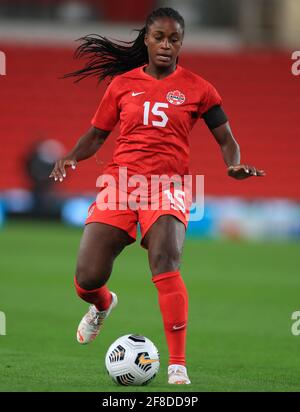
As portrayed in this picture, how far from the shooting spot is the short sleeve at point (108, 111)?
736 centimetres

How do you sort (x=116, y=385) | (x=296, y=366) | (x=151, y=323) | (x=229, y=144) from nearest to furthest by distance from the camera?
1. (x=116, y=385)
2. (x=229, y=144)
3. (x=296, y=366)
4. (x=151, y=323)

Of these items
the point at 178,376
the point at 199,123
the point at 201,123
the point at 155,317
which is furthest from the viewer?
the point at 201,123

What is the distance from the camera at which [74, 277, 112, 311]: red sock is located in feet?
24.6

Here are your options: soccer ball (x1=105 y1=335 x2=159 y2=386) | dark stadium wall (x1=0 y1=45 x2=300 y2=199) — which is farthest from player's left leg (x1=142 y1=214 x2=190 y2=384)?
dark stadium wall (x1=0 y1=45 x2=300 y2=199)

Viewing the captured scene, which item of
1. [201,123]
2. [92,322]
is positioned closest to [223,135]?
[92,322]

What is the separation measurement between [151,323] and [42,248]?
8.09 m

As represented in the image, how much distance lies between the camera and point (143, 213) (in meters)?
7.11

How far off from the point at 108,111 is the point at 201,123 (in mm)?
21221

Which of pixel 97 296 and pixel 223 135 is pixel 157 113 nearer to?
pixel 223 135

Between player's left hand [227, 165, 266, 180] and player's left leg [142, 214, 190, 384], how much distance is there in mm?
581

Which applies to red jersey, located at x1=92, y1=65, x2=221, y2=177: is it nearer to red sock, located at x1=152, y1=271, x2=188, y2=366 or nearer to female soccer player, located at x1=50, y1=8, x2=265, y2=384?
female soccer player, located at x1=50, y1=8, x2=265, y2=384

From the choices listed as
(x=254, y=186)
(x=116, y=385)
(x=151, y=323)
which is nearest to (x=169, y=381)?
(x=116, y=385)

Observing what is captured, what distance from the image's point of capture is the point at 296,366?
26.9ft

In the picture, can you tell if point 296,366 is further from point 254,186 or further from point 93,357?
point 254,186
